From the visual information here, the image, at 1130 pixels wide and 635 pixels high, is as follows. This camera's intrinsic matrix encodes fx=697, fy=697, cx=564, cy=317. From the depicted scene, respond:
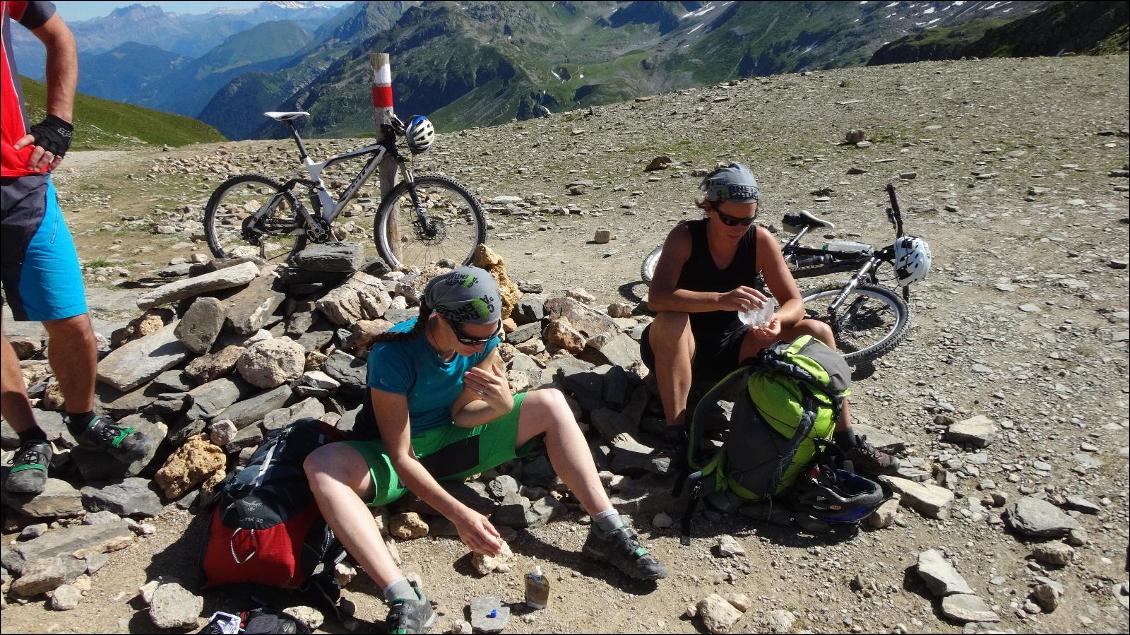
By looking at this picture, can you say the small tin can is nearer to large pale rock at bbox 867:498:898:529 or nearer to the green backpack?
the green backpack

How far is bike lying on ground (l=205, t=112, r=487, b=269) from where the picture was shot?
25.7 feet

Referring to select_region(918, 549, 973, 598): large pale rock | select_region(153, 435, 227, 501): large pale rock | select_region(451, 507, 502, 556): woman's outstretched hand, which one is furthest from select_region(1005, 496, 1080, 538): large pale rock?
select_region(153, 435, 227, 501): large pale rock

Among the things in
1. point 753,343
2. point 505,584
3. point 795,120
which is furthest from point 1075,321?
point 795,120

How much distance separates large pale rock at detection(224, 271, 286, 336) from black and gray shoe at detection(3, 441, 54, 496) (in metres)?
1.62

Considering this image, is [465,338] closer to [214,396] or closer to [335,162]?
[214,396]

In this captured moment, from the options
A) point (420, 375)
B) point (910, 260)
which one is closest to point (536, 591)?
point (420, 375)

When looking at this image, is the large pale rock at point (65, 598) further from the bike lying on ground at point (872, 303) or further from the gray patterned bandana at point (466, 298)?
the bike lying on ground at point (872, 303)

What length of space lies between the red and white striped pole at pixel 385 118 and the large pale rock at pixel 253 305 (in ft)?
6.26

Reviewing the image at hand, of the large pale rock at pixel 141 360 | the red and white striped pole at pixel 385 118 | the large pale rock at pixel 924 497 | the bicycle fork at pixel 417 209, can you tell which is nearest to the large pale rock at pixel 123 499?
the large pale rock at pixel 141 360

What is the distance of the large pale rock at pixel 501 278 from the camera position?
6508 millimetres

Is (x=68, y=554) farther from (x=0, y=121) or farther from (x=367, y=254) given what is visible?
(x=367, y=254)

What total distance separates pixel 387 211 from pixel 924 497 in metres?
5.95

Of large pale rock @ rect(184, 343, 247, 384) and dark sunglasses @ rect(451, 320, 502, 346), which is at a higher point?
dark sunglasses @ rect(451, 320, 502, 346)

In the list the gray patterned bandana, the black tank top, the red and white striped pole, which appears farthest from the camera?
the red and white striped pole
